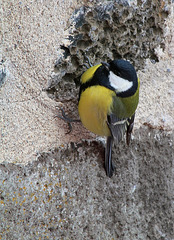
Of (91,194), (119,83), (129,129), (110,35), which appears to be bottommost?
(91,194)

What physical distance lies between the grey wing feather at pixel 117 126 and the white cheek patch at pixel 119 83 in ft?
0.37

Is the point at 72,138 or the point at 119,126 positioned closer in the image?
the point at 72,138

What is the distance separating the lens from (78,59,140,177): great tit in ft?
3.66

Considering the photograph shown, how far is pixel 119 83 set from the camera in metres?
1.22

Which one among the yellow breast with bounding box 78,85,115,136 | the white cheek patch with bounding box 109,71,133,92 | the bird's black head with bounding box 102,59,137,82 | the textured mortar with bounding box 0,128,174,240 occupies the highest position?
the bird's black head with bounding box 102,59,137,82

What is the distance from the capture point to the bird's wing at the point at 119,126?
1179 millimetres

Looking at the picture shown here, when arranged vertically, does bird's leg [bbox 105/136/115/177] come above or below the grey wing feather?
below

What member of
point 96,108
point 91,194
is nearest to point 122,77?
point 96,108

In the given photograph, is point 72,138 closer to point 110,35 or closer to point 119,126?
point 119,126

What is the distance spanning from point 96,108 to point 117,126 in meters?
0.11

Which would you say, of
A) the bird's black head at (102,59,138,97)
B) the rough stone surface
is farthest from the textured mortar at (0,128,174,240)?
the bird's black head at (102,59,138,97)

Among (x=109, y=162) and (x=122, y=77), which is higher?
(x=122, y=77)

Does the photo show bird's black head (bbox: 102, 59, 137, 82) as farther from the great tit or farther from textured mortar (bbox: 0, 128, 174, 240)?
textured mortar (bbox: 0, 128, 174, 240)

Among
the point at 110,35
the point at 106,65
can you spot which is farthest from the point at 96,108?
the point at 110,35
